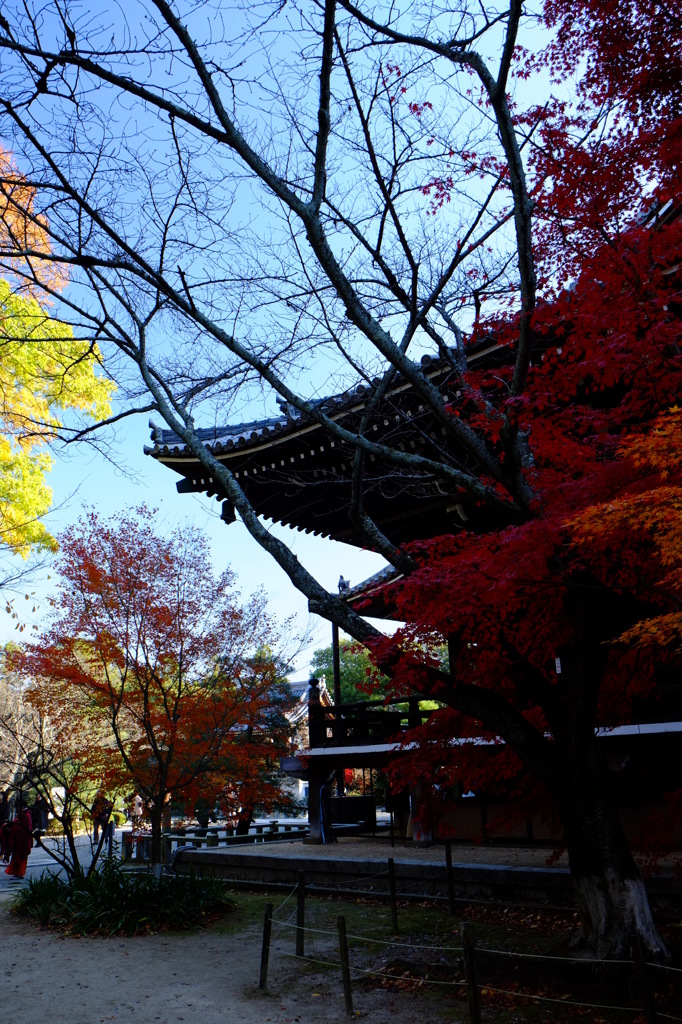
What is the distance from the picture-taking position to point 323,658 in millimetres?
49219

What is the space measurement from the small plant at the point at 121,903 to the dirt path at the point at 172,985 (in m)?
0.39

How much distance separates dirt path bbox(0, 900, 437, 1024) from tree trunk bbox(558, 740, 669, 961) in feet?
5.35

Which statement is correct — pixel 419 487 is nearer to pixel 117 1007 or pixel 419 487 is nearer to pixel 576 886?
pixel 576 886

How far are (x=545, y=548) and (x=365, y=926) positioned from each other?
585 cm

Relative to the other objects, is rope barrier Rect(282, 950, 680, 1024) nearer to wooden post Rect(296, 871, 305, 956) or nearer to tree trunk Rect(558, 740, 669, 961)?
wooden post Rect(296, 871, 305, 956)

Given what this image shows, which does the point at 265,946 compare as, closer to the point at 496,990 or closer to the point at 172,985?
the point at 172,985

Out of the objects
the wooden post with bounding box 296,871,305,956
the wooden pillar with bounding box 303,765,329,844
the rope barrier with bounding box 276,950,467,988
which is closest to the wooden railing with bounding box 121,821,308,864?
the wooden pillar with bounding box 303,765,329,844

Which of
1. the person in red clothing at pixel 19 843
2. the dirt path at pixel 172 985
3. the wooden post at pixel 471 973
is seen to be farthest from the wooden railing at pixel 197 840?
the wooden post at pixel 471 973

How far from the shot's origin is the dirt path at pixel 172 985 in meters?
6.33

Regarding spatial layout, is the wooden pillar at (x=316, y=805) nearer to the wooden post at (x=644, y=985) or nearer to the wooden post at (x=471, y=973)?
the wooden post at (x=471, y=973)

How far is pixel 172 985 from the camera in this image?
726cm

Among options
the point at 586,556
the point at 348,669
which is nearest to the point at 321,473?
the point at 586,556

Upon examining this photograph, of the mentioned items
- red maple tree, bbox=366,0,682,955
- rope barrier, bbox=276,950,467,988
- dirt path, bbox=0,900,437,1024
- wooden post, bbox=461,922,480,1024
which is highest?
red maple tree, bbox=366,0,682,955

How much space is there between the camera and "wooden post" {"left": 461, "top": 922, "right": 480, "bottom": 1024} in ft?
15.3
